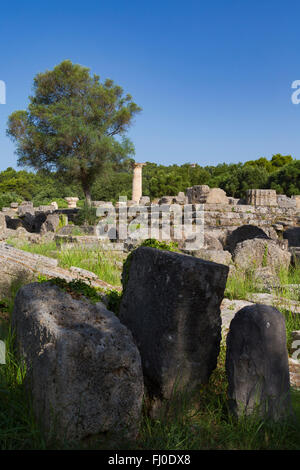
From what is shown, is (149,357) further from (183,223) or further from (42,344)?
(183,223)

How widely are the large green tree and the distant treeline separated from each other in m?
10.3

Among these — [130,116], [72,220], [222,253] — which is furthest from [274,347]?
[130,116]

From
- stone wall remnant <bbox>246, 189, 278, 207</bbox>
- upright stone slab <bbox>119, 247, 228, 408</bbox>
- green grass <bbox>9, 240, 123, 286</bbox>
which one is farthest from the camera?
stone wall remnant <bbox>246, 189, 278, 207</bbox>

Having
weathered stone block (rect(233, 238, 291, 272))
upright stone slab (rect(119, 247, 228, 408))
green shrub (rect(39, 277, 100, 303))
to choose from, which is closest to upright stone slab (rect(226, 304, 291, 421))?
upright stone slab (rect(119, 247, 228, 408))

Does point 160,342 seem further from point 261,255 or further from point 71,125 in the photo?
point 71,125

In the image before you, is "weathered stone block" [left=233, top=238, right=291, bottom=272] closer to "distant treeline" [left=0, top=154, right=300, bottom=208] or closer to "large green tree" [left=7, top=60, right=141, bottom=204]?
"large green tree" [left=7, top=60, right=141, bottom=204]

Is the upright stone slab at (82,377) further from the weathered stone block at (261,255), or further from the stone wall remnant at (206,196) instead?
the stone wall remnant at (206,196)

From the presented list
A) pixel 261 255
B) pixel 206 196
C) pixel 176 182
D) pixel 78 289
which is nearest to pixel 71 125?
pixel 206 196

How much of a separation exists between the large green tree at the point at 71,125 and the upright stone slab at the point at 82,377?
19370 mm

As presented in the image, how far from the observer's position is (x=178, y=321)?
2895mm

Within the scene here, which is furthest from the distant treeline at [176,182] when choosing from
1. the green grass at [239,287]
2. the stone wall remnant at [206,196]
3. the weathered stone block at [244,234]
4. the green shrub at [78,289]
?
the green shrub at [78,289]

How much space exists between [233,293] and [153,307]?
150 inches

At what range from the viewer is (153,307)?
9.92 feet

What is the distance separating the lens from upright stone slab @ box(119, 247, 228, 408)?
2891mm
